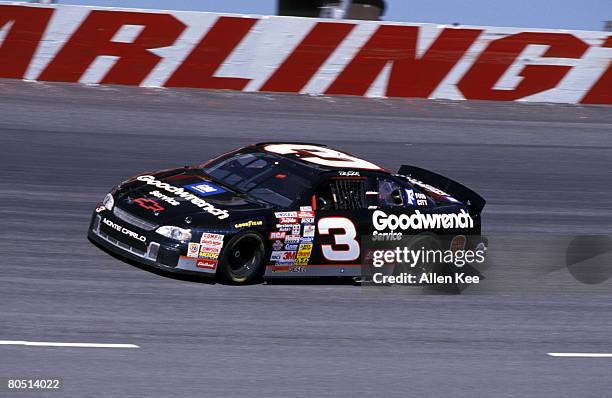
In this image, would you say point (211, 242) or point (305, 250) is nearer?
point (211, 242)

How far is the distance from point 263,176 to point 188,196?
878mm

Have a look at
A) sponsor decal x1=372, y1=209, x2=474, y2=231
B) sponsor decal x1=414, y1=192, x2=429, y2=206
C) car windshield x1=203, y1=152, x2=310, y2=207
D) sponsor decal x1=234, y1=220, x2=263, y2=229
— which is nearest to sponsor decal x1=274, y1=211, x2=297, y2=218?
car windshield x1=203, y1=152, x2=310, y2=207

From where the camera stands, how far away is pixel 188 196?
33.2 ft

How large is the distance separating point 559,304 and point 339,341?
120 inches

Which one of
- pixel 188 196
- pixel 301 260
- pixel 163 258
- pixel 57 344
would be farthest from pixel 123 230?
pixel 57 344

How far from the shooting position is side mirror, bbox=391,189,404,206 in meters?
10.9

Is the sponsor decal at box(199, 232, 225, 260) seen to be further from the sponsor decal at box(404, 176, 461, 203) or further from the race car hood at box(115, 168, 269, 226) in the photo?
the sponsor decal at box(404, 176, 461, 203)

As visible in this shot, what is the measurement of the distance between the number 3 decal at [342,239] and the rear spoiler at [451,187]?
168cm

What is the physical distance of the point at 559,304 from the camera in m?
10.9

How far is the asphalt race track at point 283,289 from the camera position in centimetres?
807

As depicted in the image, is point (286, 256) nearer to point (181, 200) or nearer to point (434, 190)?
point (181, 200)

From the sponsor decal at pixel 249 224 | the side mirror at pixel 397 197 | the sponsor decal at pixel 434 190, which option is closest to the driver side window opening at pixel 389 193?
the side mirror at pixel 397 197

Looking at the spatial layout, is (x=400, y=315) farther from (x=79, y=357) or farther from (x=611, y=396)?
(x=79, y=357)

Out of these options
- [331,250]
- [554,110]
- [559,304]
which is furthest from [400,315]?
[554,110]
